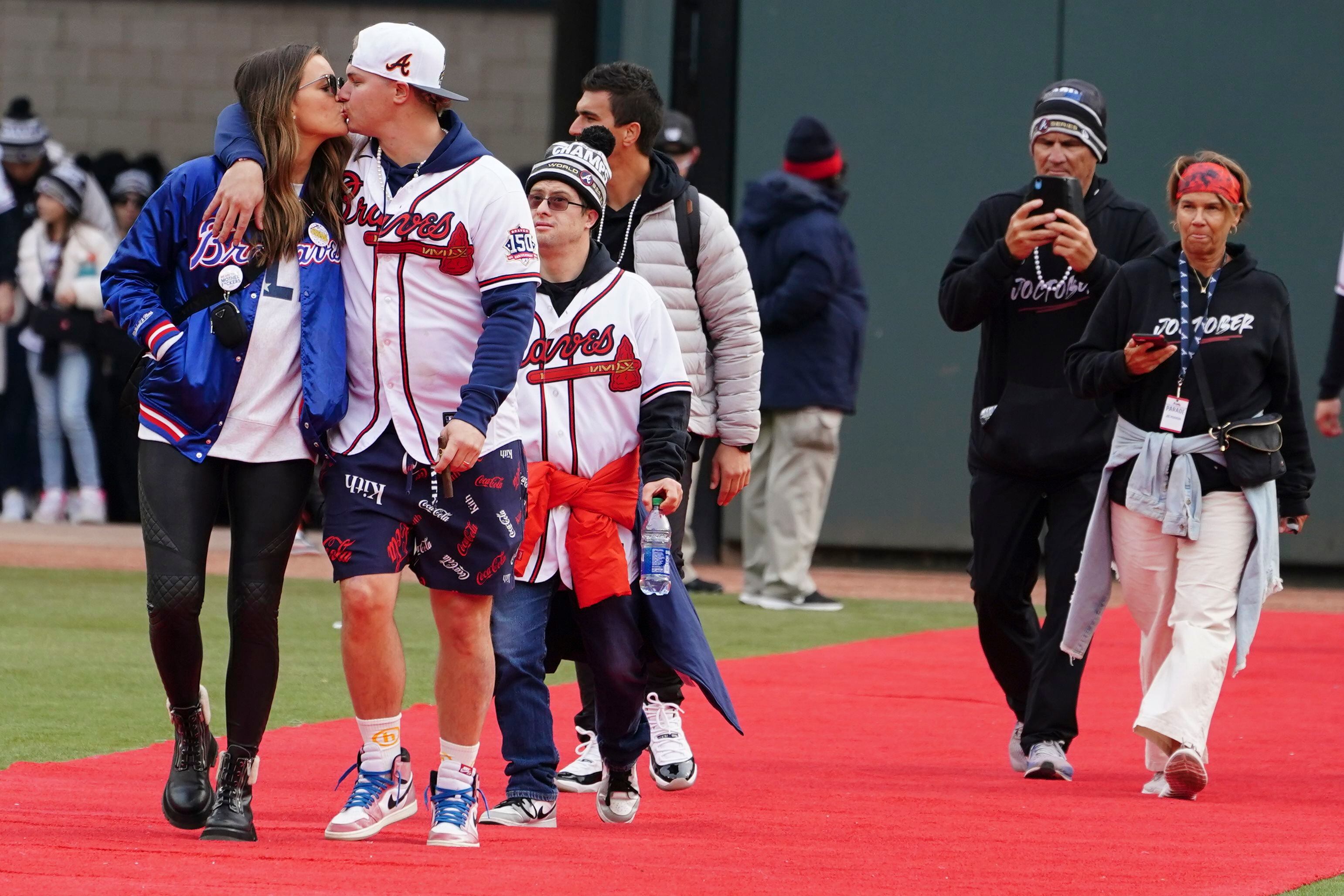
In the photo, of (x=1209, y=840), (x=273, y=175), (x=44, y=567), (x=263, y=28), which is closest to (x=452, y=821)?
(x=273, y=175)

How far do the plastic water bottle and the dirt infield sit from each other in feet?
23.4

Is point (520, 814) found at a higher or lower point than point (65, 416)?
higher

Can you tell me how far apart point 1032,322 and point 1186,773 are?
62.6 inches

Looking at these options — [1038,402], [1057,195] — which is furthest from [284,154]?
[1038,402]

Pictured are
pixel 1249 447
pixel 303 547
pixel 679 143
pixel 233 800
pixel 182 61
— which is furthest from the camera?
pixel 182 61

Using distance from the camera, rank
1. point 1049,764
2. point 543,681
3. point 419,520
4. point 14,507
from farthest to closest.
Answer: point 14,507
point 1049,764
point 543,681
point 419,520

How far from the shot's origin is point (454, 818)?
16.3 ft

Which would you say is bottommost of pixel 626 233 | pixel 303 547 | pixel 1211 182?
pixel 303 547

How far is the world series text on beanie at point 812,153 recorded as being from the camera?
38.4 ft

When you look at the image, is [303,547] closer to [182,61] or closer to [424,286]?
[424,286]

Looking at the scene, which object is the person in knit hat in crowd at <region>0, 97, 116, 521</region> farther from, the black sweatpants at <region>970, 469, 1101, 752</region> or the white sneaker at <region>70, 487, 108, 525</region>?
the black sweatpants at <region>970, 469, 1101, 752</region>

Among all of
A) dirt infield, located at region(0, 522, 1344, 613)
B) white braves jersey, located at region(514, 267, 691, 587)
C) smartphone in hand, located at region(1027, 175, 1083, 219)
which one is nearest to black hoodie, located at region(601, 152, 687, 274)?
white braves jersey, located at region(514, 267, 691, 587)

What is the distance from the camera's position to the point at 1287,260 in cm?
1364

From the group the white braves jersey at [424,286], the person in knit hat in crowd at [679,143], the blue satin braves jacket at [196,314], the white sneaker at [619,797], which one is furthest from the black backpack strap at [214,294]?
the person in knit hat in crowd at [679,143]
